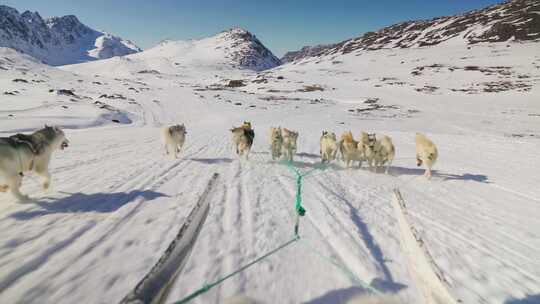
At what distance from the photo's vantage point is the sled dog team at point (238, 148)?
4.95 m

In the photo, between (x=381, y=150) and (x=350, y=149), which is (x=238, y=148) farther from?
(x=381, y=150)

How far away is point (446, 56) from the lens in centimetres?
8281

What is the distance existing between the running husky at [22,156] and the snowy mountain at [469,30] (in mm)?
113045

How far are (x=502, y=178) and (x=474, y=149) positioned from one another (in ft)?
18.3

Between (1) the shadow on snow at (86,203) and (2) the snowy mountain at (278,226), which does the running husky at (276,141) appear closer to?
(2) the snowy mountain at (278,226)

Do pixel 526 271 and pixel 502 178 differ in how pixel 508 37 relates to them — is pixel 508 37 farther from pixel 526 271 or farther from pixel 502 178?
pixel 526 271

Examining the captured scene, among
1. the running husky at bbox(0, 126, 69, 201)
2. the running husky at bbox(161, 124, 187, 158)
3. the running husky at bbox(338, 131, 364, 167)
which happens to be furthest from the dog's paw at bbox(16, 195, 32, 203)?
the running husky at bbox(338, 131, 364, 167)

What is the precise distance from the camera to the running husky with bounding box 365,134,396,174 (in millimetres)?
9484

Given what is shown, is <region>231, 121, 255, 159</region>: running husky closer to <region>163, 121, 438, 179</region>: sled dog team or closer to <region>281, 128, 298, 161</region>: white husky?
<region>163, 121, 438, 179</region>: sled dog team

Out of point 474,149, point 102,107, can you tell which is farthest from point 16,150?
point 102,107

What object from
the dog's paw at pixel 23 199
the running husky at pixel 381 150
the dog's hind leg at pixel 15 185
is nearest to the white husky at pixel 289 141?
the running husky at pixel 381 150

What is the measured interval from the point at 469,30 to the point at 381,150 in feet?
413

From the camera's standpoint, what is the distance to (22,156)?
16.7ft

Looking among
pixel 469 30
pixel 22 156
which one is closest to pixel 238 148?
pixel 22 156
